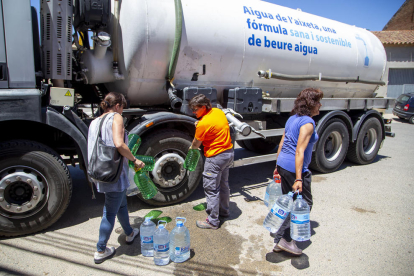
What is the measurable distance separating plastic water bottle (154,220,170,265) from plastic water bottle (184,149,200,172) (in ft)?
3.95

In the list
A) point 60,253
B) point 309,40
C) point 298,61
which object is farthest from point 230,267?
point 309,40

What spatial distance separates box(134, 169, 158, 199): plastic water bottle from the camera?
340cm

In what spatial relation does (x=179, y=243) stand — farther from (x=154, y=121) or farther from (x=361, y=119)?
(x=361, y=119)

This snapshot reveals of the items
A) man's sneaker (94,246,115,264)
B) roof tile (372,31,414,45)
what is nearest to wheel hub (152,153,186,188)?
man's sneaker (94,246,115,264)

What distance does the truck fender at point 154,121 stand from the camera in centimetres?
388

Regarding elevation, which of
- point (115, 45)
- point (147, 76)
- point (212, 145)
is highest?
point (115, 45)

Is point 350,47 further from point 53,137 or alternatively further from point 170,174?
point 53,137

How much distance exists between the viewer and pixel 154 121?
13.0ft

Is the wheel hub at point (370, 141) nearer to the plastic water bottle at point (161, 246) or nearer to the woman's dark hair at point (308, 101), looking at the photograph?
the woman's dark hair at point (308, 101)

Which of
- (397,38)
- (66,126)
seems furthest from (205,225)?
(397,38)

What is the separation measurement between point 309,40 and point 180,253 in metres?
4.46

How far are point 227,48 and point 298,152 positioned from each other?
2.25 m

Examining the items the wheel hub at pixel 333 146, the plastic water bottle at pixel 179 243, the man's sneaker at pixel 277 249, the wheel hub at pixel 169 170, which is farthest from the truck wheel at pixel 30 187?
the wheel hub at pixel 333 146

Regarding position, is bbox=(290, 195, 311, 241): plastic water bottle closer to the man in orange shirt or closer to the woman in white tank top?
the man in orange shirt
